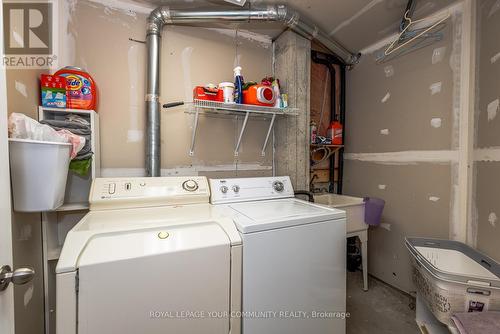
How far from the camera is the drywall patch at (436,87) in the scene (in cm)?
176

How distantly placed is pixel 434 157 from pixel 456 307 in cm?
110

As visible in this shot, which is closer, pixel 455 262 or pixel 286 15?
pixel 455 262

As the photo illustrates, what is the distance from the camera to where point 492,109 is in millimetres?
1429

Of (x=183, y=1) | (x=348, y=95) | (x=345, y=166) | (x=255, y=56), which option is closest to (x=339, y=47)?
(x=348, y=95)

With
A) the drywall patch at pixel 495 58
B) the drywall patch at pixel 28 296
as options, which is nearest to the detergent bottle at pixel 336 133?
the drywall patch at pixel 495 58

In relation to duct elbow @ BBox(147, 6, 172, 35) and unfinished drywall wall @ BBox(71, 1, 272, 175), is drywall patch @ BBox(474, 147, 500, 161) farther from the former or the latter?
duct elbow @ BBox(147, 6, 172, 35)

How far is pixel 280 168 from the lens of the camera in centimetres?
217

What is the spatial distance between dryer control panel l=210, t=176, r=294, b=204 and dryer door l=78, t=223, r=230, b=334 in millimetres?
522

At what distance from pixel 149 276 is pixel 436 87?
7.88 ft

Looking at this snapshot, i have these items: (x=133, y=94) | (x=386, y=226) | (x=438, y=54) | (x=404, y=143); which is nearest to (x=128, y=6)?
(x=133, y=94)

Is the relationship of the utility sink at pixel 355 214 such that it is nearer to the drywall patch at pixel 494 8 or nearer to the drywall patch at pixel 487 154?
the drywall patch at pixel 487 154

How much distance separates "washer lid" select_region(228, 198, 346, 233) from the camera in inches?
43.7

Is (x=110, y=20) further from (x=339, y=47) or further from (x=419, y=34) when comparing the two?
(x=419, y=34)

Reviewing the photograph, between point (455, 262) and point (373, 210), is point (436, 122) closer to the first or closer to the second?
point (373, 210)
